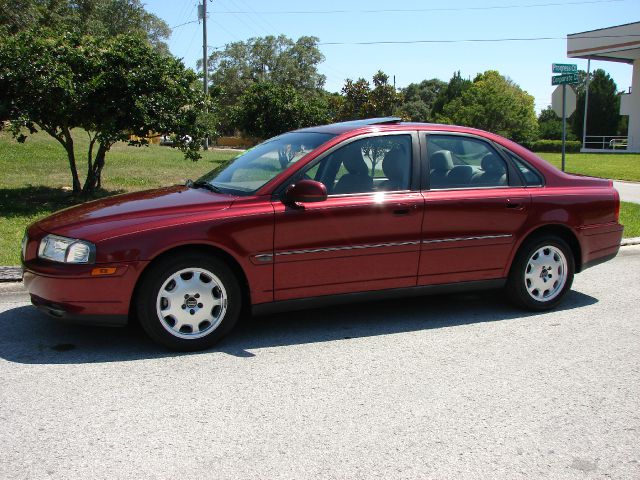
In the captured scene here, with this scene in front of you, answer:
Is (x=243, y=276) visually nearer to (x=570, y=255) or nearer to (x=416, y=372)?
(x=416, y=372)

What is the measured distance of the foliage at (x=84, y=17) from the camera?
3160 centimetres

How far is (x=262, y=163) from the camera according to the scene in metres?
5.38

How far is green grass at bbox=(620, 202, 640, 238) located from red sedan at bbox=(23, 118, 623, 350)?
4.24 m

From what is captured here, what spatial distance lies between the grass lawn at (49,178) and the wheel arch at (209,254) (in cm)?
328

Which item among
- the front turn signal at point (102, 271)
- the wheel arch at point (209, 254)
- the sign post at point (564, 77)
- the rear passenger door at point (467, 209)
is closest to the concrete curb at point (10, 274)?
the wheel arch at point (209, 254)

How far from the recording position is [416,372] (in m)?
4.23

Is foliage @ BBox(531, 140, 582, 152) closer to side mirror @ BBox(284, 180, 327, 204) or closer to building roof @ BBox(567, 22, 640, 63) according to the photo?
building roof @ BBox(567, 22, 640, 63)

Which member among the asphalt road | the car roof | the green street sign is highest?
the green street sign

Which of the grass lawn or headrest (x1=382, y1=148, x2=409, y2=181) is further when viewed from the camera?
the grass lawn

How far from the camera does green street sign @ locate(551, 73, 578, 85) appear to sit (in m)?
13.2

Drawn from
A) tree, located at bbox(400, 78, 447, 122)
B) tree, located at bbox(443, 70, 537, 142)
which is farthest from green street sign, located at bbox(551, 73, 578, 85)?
tree, located at bbox(400, 78, 447, 122)

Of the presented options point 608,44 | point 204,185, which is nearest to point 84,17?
point 608,44

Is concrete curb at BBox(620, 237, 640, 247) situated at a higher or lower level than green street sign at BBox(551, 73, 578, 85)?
lower

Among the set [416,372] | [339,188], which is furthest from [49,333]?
[416,372]
